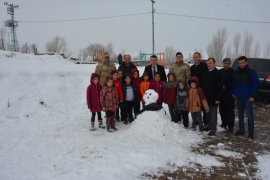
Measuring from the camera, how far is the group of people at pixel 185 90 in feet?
22.0

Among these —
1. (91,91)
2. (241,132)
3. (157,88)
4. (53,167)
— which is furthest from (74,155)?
(241,132)

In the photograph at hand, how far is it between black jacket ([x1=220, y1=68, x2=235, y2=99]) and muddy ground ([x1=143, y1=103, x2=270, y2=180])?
3.47 ft

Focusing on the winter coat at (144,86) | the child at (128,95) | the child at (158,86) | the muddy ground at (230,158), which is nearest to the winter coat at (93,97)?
the child at (128,95)

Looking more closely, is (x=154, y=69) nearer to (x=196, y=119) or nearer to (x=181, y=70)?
(x=181, y=70)

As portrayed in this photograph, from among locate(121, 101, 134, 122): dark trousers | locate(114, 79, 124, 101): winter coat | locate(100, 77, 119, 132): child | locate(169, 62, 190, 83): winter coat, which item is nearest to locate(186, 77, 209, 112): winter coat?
locate(169, 62, 190, 83): winter coat

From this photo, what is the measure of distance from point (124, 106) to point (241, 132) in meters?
3.23

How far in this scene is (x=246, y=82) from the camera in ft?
21.3

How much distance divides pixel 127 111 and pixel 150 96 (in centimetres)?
115

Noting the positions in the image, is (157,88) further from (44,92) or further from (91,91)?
(44,92)

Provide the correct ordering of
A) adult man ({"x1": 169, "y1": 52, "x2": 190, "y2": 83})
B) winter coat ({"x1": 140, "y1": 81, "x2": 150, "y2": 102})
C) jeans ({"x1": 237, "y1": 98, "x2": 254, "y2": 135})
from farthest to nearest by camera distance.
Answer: winter coat ({"x1": 140, "y1": 81, "x2": 150, "y2": 102}) → adult man ({"x1": 169, "y1": 52, "x2": 190, "y2": 83}) → jeans ({"x1": 237, "y1": 98, "x2": 254, "y2": 135})

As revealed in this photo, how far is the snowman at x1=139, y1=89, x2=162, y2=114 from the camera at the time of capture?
23.0ft

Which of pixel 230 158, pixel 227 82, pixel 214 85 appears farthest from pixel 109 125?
pixel 227 82

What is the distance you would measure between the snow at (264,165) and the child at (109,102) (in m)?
3.58

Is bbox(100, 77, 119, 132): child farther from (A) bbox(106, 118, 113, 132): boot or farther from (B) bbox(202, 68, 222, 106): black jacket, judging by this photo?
(B) bbox(202, 68, 222, 106): black jacket
